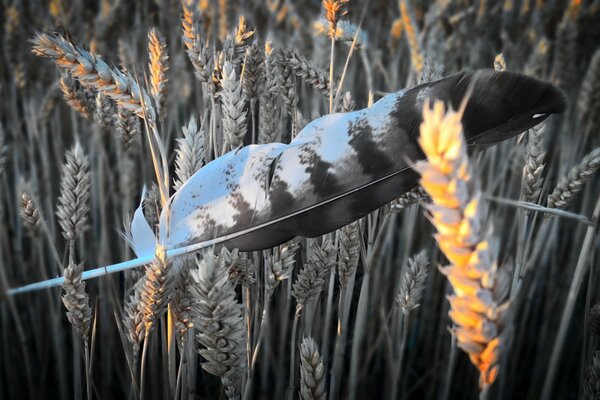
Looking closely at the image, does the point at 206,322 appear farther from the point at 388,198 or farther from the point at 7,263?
the point at 7,263

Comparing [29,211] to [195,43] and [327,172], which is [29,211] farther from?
[327,172]

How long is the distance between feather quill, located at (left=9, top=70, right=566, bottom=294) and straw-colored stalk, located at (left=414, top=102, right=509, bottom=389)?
0.70 ft

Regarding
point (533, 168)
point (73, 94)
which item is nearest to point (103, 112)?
point (73, 94)

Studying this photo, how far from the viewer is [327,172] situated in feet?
1.91

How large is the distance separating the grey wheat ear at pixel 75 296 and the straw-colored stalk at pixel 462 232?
1.25ft

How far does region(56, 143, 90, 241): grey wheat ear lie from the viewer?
2.01 ft

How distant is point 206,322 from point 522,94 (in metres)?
0.39

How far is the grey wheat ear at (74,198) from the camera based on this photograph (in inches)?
24.1

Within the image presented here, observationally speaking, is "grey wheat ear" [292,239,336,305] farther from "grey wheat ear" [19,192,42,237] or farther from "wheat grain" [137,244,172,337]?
"grey wheat ear" [19,192,42,237]

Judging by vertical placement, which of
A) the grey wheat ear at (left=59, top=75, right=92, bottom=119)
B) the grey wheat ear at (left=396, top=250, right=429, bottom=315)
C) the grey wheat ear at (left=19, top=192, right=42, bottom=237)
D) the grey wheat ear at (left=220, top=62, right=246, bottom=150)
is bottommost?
the grey wheat ear at (left=396, top=250, right=429, bottom=315)

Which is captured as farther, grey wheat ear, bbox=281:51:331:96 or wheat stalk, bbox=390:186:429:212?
grey wheat ear, bbox=281:51:331:96

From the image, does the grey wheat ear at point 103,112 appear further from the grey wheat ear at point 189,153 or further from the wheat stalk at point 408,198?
the wheat stalk at point 408,198

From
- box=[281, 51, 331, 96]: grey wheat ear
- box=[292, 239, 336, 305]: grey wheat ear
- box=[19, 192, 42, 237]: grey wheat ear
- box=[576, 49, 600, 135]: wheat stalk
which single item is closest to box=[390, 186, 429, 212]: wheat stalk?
box=[292, 239, 336, 305]: grey wheat ear

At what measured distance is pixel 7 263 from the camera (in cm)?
118
